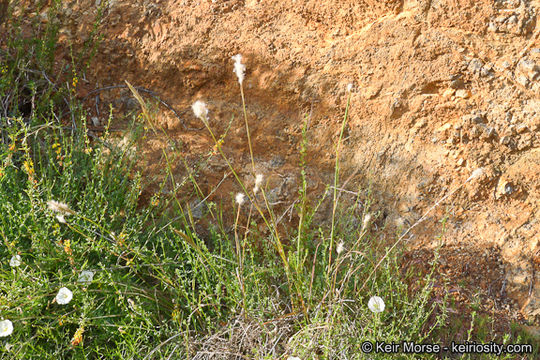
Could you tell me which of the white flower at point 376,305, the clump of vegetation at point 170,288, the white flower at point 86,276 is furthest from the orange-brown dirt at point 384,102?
the white flower at point 86,276

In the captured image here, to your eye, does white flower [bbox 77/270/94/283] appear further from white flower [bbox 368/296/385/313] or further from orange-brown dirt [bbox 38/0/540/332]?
white flower [bbox 368/296/385/313]

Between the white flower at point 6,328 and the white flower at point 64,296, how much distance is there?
0.62 feet

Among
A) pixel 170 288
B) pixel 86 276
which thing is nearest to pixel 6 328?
pixel 86 276

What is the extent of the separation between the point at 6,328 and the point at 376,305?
141cm

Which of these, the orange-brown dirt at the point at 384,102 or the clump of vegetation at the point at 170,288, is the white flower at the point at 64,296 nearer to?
the clump of vegetation at the point at 170,288

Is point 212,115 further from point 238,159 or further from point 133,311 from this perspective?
point 133,311

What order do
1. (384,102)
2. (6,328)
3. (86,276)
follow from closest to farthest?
(6,328) → (86,276) → (384,102)

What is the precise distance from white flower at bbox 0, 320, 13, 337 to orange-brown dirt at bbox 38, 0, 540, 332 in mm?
1097

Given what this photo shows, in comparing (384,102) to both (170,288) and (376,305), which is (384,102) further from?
(170,288)

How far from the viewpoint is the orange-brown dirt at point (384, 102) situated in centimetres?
269

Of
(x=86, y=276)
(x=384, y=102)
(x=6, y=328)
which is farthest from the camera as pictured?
(x=384, y=102)

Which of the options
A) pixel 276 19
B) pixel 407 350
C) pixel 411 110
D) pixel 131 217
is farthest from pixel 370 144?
pixel 131 217

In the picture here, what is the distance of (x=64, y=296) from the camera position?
218 centimetres

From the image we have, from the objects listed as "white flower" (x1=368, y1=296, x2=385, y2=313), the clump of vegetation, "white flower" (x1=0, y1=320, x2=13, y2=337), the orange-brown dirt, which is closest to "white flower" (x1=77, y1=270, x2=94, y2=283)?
the clump of vegetation
